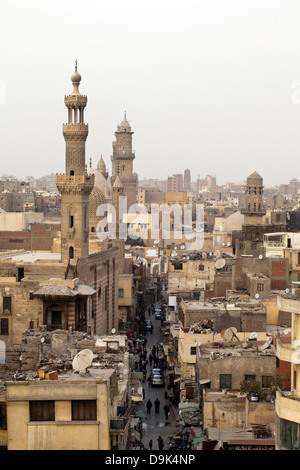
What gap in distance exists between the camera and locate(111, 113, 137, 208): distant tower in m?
78.4

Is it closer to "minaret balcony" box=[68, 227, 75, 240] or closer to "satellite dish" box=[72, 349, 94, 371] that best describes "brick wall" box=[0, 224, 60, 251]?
"minaret balcony" box=[68, 227, 75, 240]

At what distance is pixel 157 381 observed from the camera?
26.4m

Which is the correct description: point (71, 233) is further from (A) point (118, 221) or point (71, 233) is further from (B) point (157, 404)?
(A) point (118, 221)

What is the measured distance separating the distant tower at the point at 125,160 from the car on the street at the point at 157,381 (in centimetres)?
5084

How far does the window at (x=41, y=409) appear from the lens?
43.3ft

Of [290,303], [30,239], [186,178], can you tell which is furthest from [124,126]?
[186,178]

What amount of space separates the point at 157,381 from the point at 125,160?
54397 mm

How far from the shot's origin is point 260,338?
2277cm

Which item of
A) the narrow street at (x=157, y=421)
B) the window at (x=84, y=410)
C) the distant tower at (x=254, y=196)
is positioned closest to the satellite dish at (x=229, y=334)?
the narrow street at (x=157, y=421)

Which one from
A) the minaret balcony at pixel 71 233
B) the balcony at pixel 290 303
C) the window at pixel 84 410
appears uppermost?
the minaret balcony at pixel 71 233

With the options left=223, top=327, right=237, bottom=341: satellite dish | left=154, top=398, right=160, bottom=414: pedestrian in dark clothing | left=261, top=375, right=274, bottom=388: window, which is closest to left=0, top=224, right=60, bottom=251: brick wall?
left=154, top=398, right=160, bottom=414: pedestrian in dark clothing

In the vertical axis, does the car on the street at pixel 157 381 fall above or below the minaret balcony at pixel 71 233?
below

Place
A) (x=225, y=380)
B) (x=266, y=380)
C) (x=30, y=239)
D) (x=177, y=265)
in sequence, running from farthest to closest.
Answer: (x=30, y=239) → (x=177, y=265) → (x=225, y=380) → (x=266, y=380)

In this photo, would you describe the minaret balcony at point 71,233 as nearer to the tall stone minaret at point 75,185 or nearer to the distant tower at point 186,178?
the tall stone minaret at point 75,185
